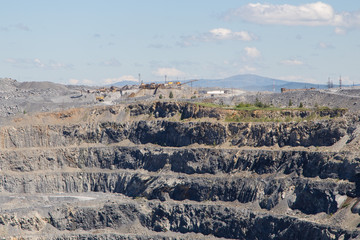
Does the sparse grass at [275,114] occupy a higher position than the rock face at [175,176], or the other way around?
the sparse grass at [275,114]

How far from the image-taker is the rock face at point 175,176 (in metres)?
82.8

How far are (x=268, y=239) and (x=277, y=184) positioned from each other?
23.8 feet

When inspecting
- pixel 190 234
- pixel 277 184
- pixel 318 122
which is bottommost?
pixel 190 234

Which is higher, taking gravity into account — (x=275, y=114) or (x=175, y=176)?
(x=275, y=114)

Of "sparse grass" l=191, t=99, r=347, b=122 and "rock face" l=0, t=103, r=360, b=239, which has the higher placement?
"sparse grass" l=191, t=99, r=347, b=122

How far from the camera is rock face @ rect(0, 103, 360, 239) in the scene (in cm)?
8281

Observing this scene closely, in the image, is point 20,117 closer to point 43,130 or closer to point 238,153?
point 43,130

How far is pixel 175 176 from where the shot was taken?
9662 centimetres

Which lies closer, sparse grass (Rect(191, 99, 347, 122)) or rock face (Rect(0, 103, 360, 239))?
rock face (Rect(0, 103, 360, 239))

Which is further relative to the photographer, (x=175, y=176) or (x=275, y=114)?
(x=275, y=114)

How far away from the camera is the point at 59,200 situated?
98438 millimetres

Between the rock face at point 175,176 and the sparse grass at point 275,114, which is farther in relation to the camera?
the sparse grass at point 275,114

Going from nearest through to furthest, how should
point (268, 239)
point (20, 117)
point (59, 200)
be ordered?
1. point (268, 239)
2. point (59, 200)
3. point (20, 117)

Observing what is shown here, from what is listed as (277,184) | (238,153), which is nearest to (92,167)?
(238,153)
